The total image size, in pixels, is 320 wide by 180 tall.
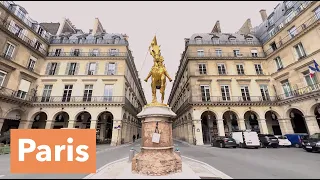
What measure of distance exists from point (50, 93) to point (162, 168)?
74.3ft

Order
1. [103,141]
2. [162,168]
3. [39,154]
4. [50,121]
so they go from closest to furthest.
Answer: [162,168], [39,154], [50,121], [103,141]

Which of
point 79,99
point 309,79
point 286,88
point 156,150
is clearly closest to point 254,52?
point 286,88

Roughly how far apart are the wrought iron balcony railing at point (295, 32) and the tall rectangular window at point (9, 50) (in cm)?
3608

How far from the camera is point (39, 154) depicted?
20.0 ft

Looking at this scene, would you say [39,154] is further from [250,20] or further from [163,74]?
[250,20]

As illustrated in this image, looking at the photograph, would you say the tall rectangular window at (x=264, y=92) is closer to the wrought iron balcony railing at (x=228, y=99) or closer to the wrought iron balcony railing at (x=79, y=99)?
the wrought iron balcony railing at (x=228, y=99)

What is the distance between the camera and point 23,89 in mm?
19656

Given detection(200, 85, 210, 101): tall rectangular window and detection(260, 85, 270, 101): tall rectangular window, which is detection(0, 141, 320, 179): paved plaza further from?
detection(260, 85, 270, 101): tall rectangular window

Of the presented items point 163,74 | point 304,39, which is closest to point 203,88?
point 304,39

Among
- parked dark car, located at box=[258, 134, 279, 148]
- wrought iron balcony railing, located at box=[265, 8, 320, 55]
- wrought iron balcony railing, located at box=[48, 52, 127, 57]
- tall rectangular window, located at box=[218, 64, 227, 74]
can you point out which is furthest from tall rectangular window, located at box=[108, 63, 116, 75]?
wrought iron balcony railing, located at box=[265, 8, 320, 55]

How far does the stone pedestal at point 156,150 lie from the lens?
18.8 feet

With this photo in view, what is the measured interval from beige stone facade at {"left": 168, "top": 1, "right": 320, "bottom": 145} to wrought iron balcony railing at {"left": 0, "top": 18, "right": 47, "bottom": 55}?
2288cm

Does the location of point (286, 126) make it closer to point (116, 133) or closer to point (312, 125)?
point (312, 125)

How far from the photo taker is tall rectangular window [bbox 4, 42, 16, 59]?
17797 millimetres
